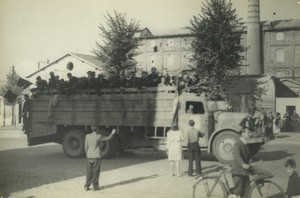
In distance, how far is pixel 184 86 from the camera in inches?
512

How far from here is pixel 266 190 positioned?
701cm

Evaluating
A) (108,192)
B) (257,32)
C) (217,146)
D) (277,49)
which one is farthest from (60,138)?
(277,49)

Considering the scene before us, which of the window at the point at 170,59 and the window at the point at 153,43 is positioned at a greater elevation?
the window at the point at 153,43

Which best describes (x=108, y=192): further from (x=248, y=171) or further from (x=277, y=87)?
(x=277, y=87)

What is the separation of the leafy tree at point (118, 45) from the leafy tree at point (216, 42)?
12.0 ft

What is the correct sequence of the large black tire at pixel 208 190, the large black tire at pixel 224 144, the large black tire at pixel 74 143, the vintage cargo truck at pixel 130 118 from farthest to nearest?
the large black tire at pixel 74 143 < the vintage cargo truck at pixel 130 118 < the large black tire at pixel 224 144 < the large black tire at pixel 208 190

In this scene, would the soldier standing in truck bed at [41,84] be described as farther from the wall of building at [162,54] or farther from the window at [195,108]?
the wall of building at [162,54]

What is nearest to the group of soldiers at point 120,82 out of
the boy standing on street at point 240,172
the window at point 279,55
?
the boy standing on street at point 240,172

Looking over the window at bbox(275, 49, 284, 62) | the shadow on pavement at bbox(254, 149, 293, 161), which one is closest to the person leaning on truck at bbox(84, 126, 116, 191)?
the shadow on pavement at bbox(254, 149, 293, 161)

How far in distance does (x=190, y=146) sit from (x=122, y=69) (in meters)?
13.4

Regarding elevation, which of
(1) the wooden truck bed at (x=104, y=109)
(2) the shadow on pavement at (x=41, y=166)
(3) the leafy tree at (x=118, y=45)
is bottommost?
(2) the shadow on pavement at (x=41, y=166)

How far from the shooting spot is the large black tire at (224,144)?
12.0 metres

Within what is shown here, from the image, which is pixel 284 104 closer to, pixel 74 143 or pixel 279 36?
pixel 279 36

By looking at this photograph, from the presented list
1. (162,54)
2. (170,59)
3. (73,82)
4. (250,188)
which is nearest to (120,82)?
(73,82)
